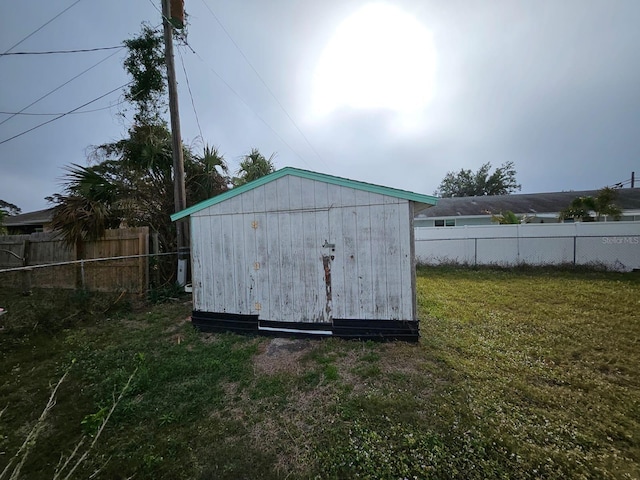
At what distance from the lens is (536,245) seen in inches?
347

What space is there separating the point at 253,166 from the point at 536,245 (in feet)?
33.5

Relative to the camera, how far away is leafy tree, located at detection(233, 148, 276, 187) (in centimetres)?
888

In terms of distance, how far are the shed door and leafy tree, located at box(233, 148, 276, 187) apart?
5366 millimetres

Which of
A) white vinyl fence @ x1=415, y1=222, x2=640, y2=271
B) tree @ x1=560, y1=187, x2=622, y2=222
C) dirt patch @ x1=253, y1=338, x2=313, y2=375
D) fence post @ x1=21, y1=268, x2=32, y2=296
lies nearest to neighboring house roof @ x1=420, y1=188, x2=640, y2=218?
tree @ x1=560, y1=187, x2=622, y2=222

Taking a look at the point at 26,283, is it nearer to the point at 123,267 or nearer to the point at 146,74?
the point at 123,267

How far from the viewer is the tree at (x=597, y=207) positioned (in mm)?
9828

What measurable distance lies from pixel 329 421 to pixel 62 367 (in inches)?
142

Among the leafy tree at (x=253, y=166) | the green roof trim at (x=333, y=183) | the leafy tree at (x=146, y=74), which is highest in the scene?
the leafy tree at (x=146, y=74)

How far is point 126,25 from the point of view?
637 centimetres

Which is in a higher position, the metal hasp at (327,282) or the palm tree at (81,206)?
the palm tree at (81,206)

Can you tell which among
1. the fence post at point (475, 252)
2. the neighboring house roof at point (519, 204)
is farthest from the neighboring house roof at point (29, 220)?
the neighboring house roof at point (519, 204)

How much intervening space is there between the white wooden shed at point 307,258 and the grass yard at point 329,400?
326 mm

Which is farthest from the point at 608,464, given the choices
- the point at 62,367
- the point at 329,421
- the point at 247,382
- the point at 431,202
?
the point at 62,367

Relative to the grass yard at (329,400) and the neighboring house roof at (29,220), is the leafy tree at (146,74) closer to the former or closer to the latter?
the grass yard at (329,400)
